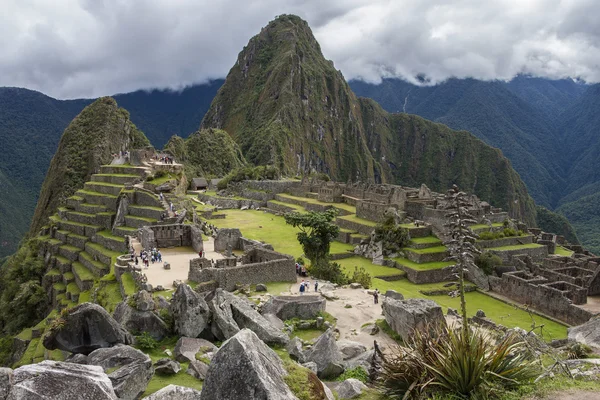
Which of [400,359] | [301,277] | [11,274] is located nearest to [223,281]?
[301,277]

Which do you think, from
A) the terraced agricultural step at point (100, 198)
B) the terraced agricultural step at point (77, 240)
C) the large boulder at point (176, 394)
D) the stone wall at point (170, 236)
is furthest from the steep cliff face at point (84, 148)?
the large boulder at point (176, 394)

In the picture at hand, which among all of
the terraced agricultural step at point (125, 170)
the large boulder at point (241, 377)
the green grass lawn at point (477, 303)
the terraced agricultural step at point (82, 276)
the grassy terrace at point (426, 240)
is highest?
the terraced agricultural step at point (125, 170)

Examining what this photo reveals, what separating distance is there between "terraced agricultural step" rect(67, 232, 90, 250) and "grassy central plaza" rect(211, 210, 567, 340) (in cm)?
1291

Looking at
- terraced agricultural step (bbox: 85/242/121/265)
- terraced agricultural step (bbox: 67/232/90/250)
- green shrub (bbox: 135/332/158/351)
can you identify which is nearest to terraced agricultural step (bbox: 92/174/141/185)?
terraced agricultural step (bbox: 67/232/90/250)

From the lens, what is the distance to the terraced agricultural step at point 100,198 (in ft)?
118

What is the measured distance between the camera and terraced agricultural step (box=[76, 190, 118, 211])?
36.1 m

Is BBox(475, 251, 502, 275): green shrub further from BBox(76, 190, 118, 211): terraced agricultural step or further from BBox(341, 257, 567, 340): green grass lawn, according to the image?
BBox(76, 190, 118, 211): terraced agricultural step

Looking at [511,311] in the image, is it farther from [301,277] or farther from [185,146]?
[185,146]

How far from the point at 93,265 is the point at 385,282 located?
19162 mm

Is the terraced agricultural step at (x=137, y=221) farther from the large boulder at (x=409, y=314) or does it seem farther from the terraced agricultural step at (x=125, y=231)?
the large boulder at (x=409, y=314)

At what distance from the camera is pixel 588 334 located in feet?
41.7

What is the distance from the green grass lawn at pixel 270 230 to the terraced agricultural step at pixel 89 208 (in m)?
10.9

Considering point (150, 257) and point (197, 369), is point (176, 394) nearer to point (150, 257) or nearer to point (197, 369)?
point (197, 369)

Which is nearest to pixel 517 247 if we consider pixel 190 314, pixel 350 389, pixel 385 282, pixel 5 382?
pixel 385 282
